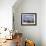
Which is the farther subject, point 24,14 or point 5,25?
point 24,14

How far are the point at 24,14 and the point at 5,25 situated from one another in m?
1.20

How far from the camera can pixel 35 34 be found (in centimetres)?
545

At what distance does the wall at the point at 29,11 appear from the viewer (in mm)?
5383

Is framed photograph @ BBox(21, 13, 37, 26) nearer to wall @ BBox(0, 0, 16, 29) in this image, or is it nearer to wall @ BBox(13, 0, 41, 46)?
wall @ BBox(13, 0, 41, 46)

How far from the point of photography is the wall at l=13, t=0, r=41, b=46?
5383 millimetres

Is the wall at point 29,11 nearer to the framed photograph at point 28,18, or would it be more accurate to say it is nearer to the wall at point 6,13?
the framed photograph at point 28,18

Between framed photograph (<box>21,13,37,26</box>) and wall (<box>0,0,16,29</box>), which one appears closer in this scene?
wall (<box>0,0,16,29</box>)

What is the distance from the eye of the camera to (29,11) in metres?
5.39

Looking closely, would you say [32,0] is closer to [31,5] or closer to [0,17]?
[31,5]

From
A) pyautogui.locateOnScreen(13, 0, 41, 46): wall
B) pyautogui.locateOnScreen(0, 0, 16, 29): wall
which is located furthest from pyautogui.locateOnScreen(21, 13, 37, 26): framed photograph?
pyautogui.locateOnScreen(0, 0, 16, 29): wall

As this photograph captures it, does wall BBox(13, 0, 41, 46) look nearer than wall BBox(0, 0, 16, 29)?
No

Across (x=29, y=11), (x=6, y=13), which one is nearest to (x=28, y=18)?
(x=29, y=11)

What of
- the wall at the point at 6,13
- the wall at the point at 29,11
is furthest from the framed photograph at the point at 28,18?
the wall at the point at 6,13

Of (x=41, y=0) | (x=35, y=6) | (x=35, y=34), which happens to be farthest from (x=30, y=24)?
(x=41, y=0)
